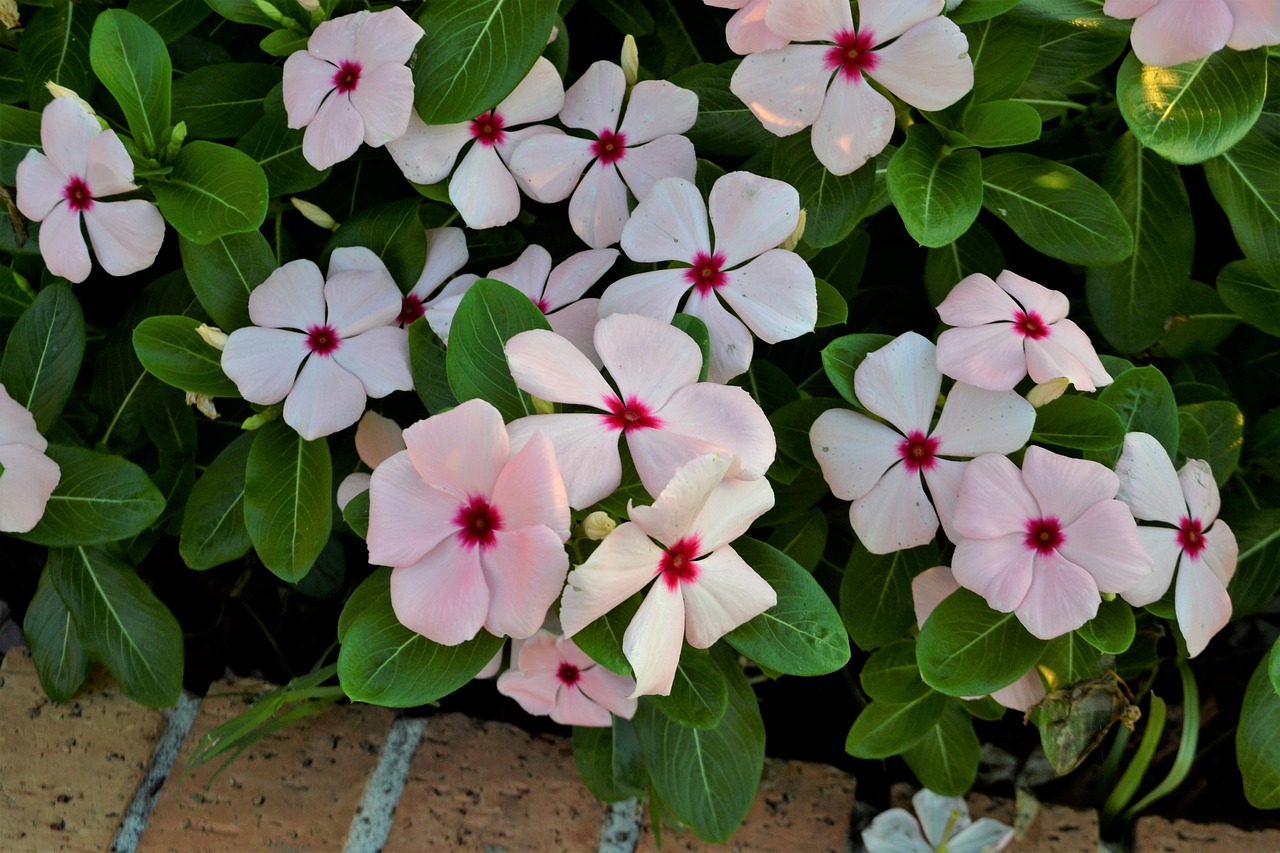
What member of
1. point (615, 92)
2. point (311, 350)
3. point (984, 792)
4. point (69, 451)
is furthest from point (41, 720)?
point (984, 792)

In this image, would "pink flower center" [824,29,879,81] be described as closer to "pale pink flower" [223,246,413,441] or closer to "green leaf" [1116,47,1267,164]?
"green leaf" [1116,47,1267,164]

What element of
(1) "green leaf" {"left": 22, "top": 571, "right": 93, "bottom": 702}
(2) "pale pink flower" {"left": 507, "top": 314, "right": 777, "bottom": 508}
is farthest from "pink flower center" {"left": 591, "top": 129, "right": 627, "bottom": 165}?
(1) "green leaf" {"left": 22, "top": 571, "right": 93, "bottom": 702}

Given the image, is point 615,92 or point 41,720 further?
point 41,720

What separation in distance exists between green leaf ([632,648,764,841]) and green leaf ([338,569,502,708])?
11.6 inches

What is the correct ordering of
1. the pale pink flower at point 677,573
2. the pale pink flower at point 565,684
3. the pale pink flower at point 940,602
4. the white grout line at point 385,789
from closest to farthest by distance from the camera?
the pale pink flower at point 677,573
the pale pink flower at point 940,602
the pale pink flower at point 565,684
the white grout line at point 385,789

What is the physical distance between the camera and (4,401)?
0.91m

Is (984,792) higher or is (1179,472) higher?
(1179,472)

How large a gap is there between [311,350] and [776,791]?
0.67m

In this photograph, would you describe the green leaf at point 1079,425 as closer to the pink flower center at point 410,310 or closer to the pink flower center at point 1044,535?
the pink flower center at point 1044,535

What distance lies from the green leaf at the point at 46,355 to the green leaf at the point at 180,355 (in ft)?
0.38

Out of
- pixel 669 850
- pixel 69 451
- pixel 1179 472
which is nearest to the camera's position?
pixel 1179 472

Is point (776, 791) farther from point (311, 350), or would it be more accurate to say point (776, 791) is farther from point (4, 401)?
point (4, 401)

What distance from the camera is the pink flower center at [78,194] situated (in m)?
0.91

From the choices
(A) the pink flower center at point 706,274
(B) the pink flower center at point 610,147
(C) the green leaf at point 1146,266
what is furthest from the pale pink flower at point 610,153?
(C) the green leaf at point 1146,266
